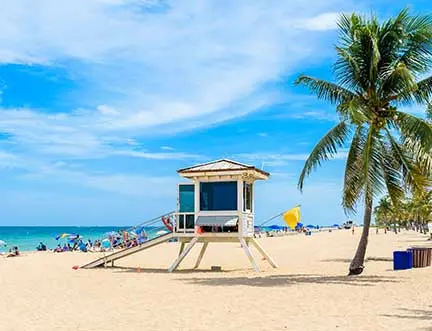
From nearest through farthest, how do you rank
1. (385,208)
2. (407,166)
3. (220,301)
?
(220,301) < (407,166) < (385,208)

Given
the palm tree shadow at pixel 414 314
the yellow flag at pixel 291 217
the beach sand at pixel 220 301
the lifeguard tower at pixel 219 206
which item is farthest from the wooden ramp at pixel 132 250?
the yellow flag at pixel 291 217

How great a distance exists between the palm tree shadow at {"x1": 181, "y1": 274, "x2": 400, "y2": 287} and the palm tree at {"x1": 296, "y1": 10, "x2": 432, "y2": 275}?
1.24 metres

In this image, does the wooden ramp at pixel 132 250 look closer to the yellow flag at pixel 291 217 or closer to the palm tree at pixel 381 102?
the palm tree at pixel 381 102

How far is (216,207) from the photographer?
Result: 1945 cm

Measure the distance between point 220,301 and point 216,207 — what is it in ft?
24.4

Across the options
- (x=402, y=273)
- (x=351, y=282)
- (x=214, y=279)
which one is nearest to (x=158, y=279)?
(x=214, y=279)

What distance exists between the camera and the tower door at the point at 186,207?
782 inches

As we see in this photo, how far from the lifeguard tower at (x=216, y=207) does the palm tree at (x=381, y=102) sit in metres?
3.18

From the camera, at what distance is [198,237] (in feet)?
64.1

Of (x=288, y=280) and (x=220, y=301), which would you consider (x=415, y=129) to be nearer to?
(x=288, y=280)

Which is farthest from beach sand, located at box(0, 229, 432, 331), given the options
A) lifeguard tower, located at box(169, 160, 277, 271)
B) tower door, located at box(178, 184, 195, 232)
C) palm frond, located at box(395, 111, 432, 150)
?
palm frond, located at box(395, 111, 432, 150)

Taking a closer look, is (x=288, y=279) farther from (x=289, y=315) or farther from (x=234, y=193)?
(x=289, y=315)

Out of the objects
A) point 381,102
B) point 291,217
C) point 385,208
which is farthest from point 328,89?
point 385,208

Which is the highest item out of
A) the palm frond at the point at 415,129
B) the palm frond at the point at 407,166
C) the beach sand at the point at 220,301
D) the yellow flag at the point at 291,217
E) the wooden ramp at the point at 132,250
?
the palm frond at the point at 415,129
